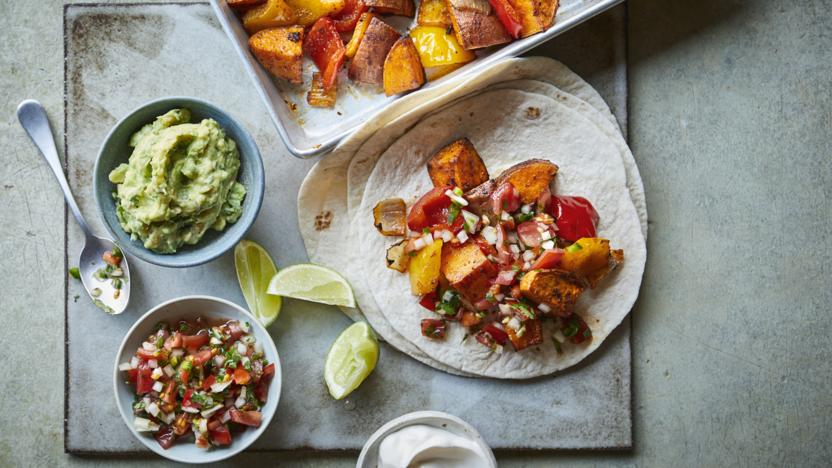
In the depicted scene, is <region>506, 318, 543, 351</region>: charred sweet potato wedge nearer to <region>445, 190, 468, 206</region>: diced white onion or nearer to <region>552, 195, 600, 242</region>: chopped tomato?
<region>552, 195, 600, 242</region>: chopped tomato

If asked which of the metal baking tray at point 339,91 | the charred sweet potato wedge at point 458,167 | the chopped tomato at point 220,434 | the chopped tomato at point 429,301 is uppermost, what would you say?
the metal baking tray at point 339,91

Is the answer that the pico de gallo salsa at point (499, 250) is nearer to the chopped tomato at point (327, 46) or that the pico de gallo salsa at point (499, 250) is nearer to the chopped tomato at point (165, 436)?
the chopped tomato at point (327, 46)

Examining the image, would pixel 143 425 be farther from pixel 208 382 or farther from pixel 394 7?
pixel 394 7

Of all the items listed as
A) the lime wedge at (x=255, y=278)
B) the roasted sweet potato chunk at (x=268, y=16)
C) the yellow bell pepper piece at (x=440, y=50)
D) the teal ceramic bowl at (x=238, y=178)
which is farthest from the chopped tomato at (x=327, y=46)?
the lime wedge at (x=255, y=278)

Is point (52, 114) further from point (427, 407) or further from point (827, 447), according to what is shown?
point (827, 447)

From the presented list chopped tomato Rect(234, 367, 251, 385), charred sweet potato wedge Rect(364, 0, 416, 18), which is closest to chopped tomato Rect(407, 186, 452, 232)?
charred sweet potato wedge Rect(364, 0, 416, 18)
